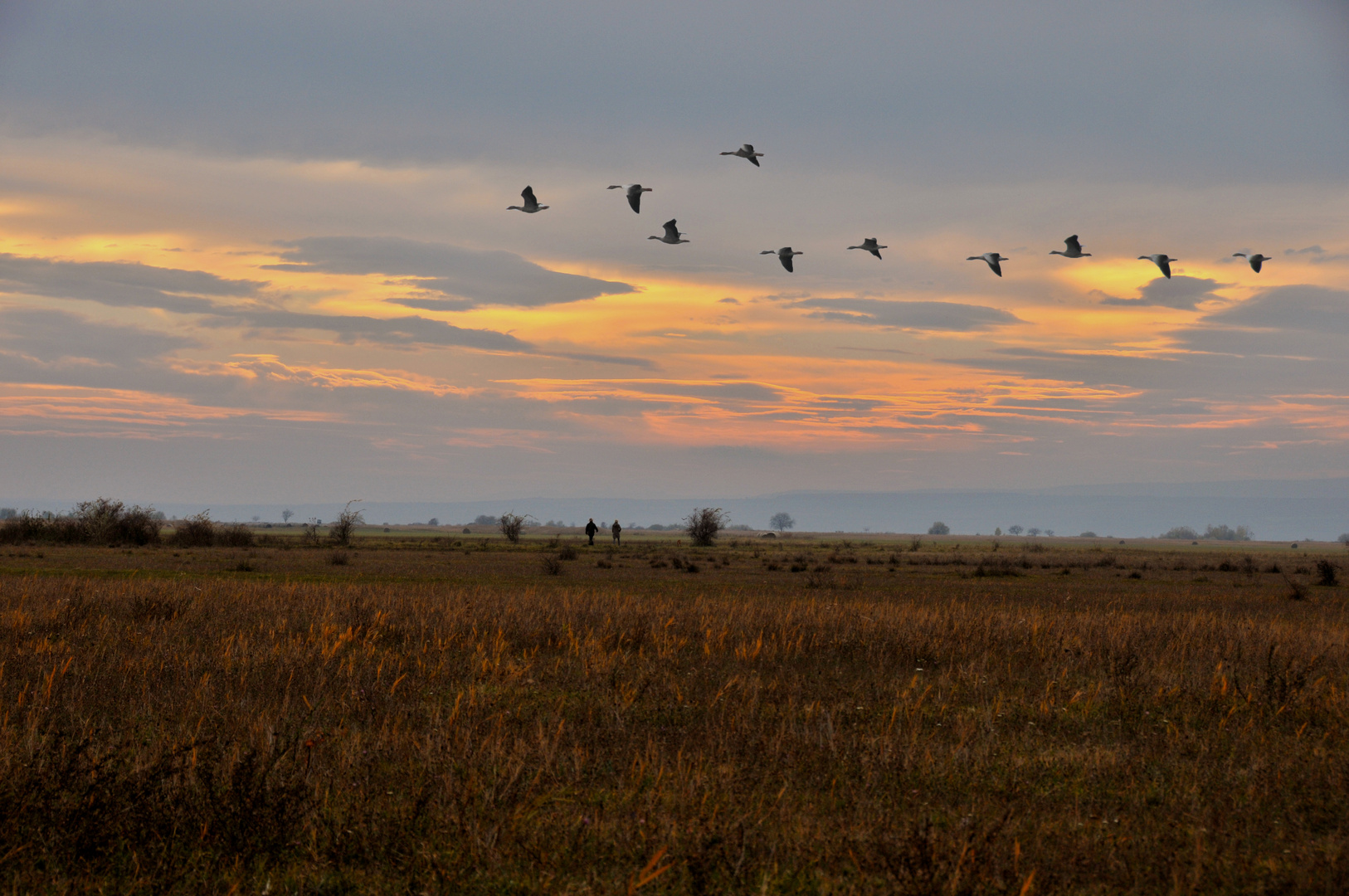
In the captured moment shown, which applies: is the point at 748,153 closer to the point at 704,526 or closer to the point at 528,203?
the point at 528,203

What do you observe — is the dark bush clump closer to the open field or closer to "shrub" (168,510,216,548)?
"shrub" (168,510,216,548)

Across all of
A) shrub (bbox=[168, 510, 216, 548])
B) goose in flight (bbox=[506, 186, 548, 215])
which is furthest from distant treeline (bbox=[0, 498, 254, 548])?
goose in flight (bbox=[506, 186, 548, 215])

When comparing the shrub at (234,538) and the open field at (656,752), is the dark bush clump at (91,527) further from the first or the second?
the open field at (656,752)

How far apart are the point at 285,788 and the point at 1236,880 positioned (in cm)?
667

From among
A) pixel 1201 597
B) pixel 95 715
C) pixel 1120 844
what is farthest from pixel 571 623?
pixel 1201 597

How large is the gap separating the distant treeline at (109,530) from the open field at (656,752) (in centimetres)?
6234

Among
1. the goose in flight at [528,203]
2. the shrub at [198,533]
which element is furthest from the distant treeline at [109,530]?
the goose in flight at [528,203]

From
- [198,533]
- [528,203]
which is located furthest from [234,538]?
[528,203]

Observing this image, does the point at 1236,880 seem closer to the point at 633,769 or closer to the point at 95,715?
the point at 633,769

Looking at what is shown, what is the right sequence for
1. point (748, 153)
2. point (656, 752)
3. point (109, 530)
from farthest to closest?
point (109, 530) → point (748, 153) → point (656, 752)

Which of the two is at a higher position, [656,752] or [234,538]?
[234,538]

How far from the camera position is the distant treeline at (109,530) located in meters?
73.3

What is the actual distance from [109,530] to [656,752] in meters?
77.5

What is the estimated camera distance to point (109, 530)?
74.1 m
